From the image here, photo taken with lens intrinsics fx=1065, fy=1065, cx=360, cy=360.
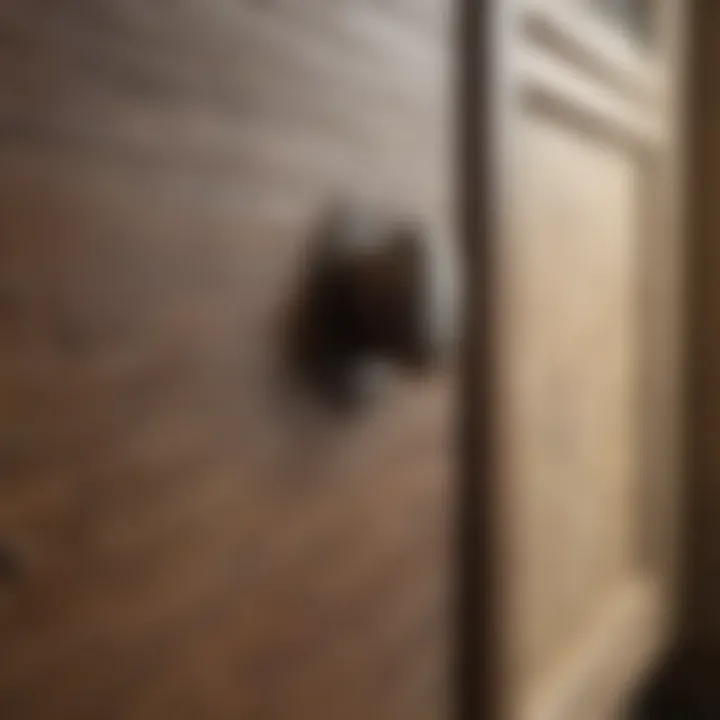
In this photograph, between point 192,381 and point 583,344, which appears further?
point 583,344

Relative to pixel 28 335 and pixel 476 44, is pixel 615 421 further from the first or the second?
pixel 28 335

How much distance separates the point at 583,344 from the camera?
663 mm

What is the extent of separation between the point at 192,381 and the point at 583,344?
1.32 feet

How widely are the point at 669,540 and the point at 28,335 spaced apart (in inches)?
26.9

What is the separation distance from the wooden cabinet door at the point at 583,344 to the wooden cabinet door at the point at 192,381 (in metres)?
0.11

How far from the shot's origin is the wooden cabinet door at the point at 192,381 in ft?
0.83

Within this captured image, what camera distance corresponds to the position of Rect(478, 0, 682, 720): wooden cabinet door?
0.53 meters

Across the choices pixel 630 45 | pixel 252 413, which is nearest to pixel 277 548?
pixel 252 413

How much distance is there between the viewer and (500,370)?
1.70 feet

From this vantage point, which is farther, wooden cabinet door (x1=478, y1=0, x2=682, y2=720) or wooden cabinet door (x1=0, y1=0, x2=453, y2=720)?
wooden cabinet door (x1=478, y1=0, x2=682, y2=720)

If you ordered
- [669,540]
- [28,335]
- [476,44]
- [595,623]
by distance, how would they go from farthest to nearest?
[669,540], [595,623], [476,44], [28,335]

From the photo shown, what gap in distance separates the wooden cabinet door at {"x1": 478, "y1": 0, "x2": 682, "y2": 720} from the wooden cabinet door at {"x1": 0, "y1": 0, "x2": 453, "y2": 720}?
110 millimetres

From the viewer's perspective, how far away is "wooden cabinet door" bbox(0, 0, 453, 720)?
0.83ft

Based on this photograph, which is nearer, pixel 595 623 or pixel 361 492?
pixel 361 492
